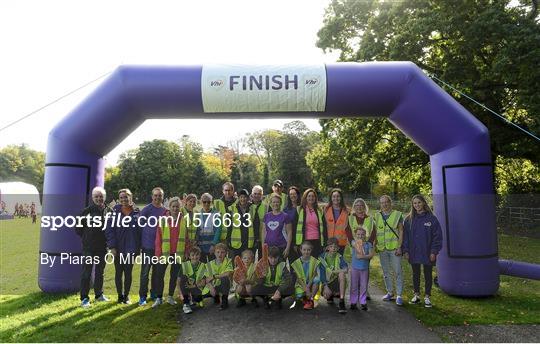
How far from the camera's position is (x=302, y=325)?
5.09 meters

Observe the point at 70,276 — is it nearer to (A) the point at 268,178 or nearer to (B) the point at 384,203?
(B) the point at 384,203

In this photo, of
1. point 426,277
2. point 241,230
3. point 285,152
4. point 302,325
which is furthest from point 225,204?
point 285,152

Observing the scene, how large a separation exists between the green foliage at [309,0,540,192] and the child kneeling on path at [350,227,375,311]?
302 inches

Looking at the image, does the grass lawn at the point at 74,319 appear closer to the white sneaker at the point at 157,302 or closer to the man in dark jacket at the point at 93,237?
the white sneaker at the point at 157,302

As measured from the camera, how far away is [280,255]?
573 cm

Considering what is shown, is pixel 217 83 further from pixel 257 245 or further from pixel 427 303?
pixel 427 303

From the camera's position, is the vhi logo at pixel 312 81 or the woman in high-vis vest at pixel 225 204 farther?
the vhi logo at pixel 312 81

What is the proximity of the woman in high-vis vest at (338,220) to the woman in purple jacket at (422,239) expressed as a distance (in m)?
0.96

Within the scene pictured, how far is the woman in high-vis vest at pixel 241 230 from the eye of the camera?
232 inches

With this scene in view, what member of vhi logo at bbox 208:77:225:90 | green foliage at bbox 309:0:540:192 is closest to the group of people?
vhi logo at bbox 208:77:225:90

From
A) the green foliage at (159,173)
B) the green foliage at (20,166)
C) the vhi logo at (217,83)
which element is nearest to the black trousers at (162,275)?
the vhi logo at (217,83)

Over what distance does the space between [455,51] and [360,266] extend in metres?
9.47

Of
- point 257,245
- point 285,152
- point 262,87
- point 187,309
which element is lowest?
point 187,309

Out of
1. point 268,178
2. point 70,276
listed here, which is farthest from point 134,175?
point 70,276
